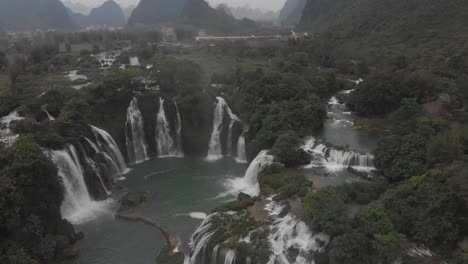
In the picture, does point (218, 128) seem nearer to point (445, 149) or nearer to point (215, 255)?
point (215, 255)

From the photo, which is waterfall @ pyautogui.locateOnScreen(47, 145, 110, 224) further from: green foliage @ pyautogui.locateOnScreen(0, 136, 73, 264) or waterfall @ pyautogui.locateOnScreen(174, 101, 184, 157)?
waterfall @ pyautogui.locateOnScreen(174, 101, 184, 157)

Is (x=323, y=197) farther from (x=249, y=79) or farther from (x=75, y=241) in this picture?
(x=249, y=79)

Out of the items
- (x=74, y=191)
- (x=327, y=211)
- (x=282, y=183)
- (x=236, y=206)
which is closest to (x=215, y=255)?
(x=236, y=206)

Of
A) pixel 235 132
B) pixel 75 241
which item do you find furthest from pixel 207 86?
pixel 75 241

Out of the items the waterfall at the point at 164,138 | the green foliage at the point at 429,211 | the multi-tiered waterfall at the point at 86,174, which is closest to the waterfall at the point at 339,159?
the green foliage at the point at 429,211

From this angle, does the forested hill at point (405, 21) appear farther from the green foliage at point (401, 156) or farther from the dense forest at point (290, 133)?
the green foliage at point (401, 156)

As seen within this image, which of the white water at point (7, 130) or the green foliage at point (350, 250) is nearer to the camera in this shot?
the green foliage at point (350, 250)

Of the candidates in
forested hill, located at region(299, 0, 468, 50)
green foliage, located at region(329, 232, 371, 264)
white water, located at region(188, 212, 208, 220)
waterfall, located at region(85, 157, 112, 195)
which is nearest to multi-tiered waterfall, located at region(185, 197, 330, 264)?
green foliage, located at region(329, 232, 371, 264)
